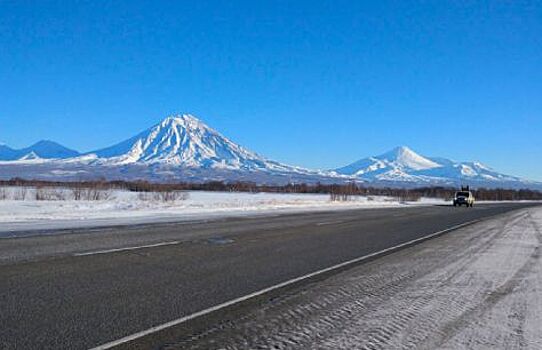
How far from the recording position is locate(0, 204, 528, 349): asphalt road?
591cm

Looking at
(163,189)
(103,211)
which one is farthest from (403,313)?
(163,189)

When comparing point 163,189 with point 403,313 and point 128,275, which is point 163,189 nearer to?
point 128,275

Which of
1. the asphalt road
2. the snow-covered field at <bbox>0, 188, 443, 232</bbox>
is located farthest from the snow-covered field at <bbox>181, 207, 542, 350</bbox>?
the snow-covered field at <bbox>0, 188, 443, 232</bbox>

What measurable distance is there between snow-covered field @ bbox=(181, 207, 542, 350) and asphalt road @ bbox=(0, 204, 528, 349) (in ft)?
2.82

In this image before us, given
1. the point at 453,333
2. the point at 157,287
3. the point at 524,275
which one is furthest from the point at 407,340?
the point at 524,275

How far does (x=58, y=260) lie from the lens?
10234 millimetres

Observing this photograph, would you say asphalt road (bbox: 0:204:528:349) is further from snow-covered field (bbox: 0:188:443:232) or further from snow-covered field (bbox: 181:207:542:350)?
snow-covered field (bbox: 0:188:443:232)

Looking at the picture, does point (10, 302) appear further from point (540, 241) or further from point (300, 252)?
point (540, 241)

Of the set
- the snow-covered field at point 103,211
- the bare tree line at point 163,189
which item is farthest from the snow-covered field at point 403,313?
the bare tree line at point 163,189

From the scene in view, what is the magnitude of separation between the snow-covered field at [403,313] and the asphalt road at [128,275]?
2.82ft

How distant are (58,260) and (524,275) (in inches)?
332

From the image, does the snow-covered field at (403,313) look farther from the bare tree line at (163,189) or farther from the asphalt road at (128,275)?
the bare tree line at (163,189)

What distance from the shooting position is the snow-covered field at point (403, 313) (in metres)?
5.59

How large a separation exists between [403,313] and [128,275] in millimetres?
4367
